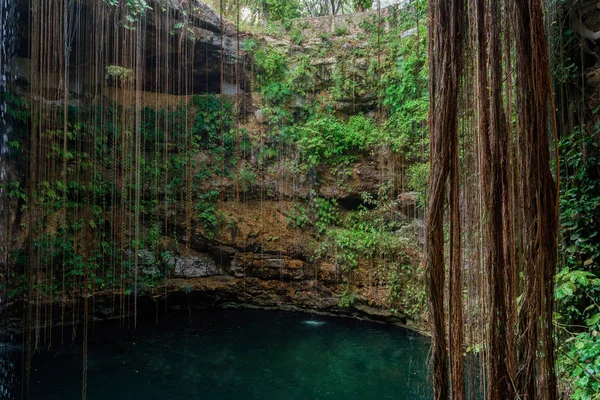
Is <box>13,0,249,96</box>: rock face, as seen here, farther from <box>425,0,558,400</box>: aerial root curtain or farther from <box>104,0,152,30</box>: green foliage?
<box>425,0,558,400</box>: aerial root curtain

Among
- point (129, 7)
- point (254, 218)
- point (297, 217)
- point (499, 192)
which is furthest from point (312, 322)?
point (129, 7)

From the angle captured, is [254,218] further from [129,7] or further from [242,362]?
[129,7]

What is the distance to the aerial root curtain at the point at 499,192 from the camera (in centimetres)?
125

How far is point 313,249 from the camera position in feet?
24.7

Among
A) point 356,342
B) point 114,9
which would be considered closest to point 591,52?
point 356,342

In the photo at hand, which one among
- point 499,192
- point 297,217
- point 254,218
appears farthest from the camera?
point 254,218

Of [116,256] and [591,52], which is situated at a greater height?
[591,52]

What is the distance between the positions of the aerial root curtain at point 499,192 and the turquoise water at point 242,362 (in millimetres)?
3371

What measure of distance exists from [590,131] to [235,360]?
496cm

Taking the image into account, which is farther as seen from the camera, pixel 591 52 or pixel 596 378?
pixel 591 52

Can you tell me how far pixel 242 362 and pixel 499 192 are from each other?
485 centimetres

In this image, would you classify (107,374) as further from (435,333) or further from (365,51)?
(365,51)

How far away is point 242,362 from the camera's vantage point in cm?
533

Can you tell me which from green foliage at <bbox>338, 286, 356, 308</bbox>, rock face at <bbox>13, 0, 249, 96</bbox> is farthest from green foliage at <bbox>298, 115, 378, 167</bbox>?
green foliage at <bbox>338, 286, 356, 308</bbox>
